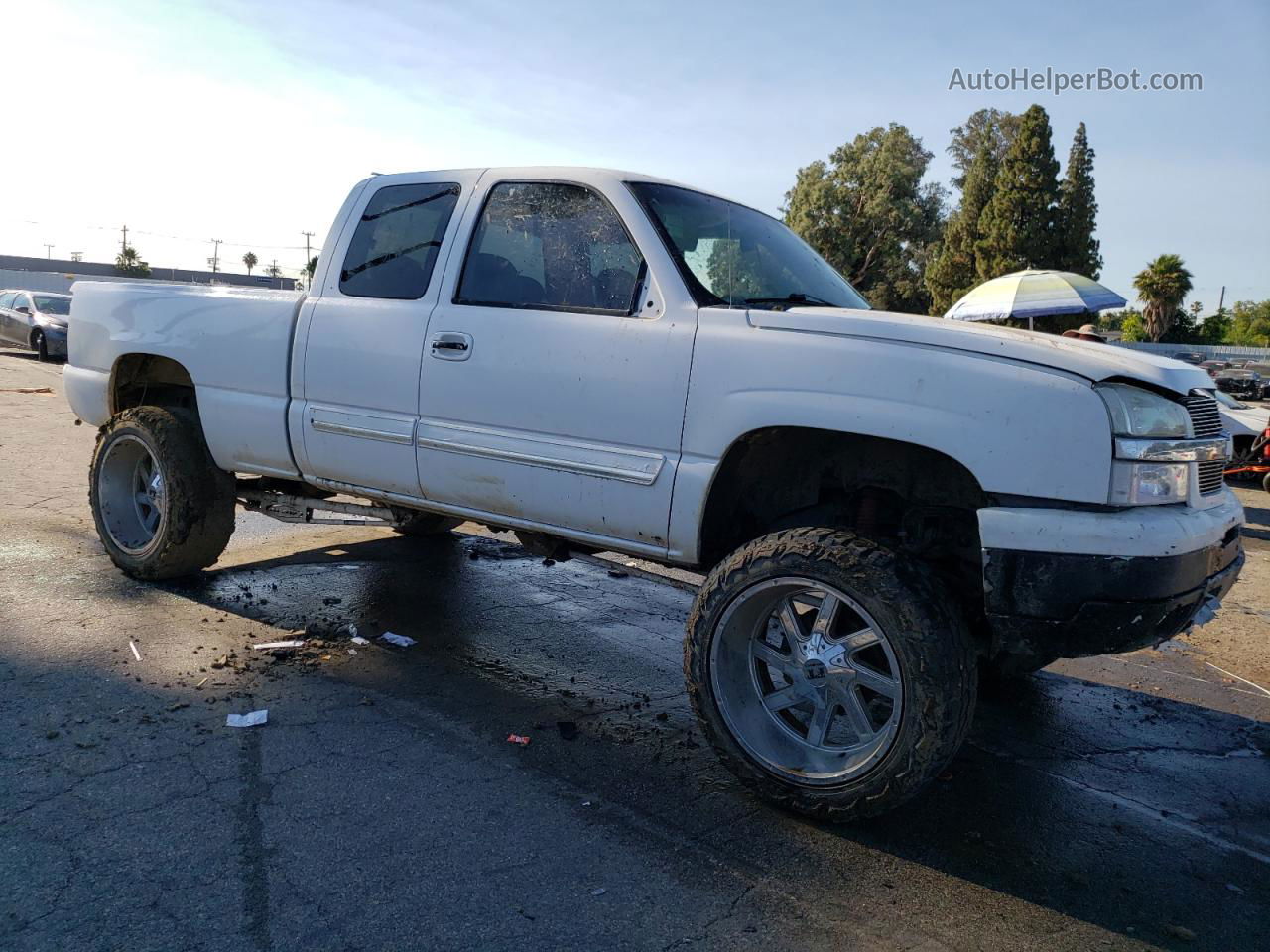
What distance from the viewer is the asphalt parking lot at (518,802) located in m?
2.54

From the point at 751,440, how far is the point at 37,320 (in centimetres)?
2318

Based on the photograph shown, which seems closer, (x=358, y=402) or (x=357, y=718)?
(x=357, y=718)

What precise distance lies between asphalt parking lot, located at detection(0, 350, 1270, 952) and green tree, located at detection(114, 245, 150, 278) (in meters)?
65.7

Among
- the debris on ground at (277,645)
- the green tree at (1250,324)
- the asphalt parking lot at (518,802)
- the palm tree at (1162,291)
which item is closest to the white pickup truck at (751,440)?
the asphalt parking lot at (518,802)

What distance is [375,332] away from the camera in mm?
4262

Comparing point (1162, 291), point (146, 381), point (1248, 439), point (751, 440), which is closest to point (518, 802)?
point (751, 440)

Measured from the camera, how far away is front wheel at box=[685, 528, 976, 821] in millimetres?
2895

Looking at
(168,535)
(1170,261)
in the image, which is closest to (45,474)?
(168,535)

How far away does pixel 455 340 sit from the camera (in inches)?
156

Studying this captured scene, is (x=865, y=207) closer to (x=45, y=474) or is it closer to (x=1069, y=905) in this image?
(x=45, y=474)

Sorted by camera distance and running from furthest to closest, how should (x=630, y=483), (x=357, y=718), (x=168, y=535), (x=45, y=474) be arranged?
(x=45, y=474)
(x=168, y=535)
(x=357, y=718)
(x=630, y=483)

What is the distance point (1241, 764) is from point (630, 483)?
2679 mm

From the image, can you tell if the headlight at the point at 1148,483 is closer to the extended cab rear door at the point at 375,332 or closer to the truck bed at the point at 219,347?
the extended cab rear door at the point at 375,332

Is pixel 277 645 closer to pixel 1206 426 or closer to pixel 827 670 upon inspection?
pixel 827 670
